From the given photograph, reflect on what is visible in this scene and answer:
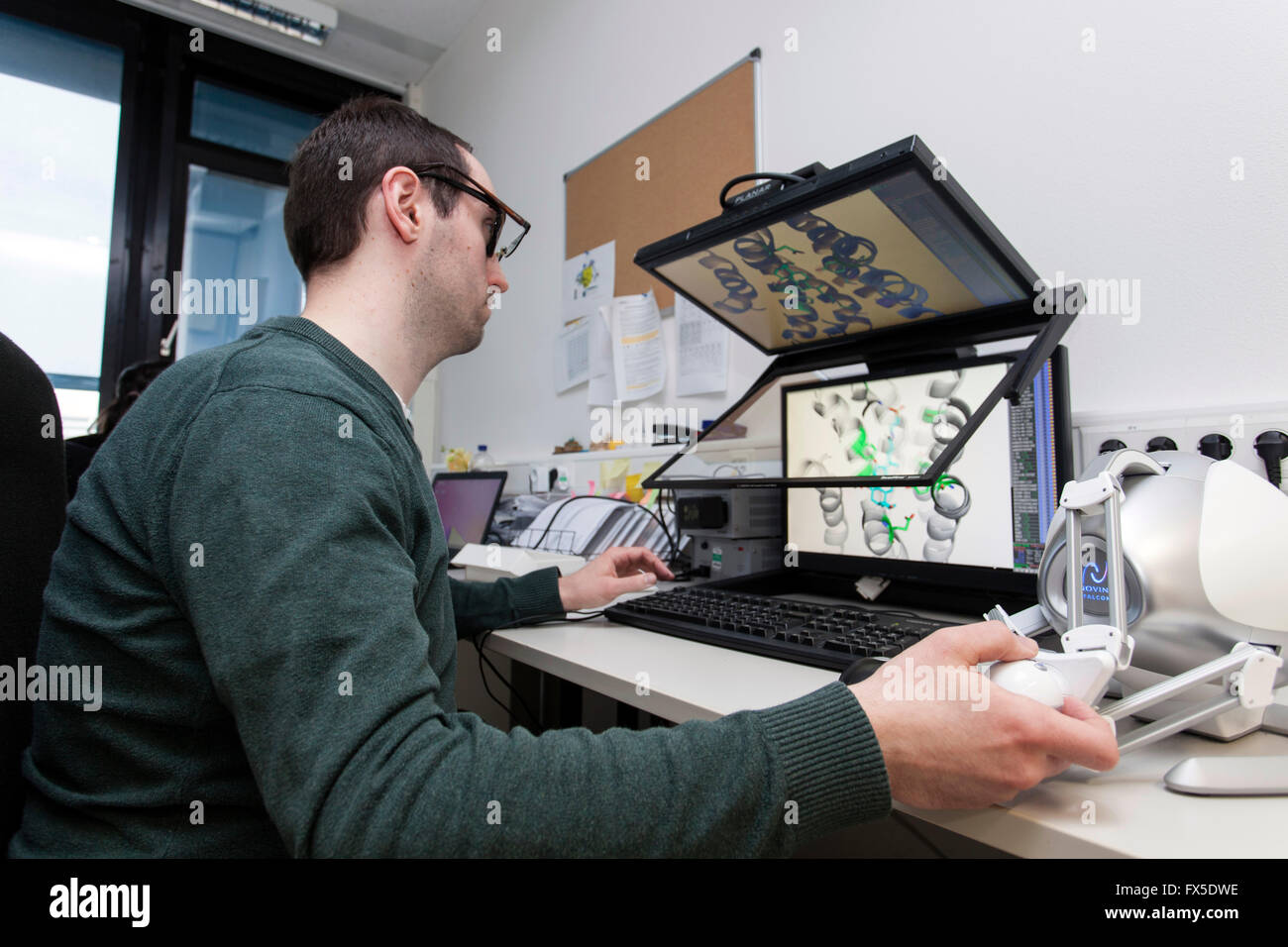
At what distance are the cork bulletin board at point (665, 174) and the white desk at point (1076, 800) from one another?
4.37 feet

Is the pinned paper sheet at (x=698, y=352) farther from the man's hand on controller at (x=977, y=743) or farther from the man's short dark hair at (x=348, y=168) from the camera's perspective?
the man's hand on controller at (x=977, y=743)

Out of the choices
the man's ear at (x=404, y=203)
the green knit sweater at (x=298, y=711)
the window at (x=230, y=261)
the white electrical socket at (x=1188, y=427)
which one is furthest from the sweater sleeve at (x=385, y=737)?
the window at (x=230, y=261)

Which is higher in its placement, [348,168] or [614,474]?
[348,168]

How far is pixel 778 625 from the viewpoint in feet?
2.72

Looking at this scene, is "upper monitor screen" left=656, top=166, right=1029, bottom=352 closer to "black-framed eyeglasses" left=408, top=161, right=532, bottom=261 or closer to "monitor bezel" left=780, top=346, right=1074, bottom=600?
"monitor bezel" left=780, top=346, right=1074, bottom=600

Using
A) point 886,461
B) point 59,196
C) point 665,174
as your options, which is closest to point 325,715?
point 886,461

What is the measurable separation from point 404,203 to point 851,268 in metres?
0.58

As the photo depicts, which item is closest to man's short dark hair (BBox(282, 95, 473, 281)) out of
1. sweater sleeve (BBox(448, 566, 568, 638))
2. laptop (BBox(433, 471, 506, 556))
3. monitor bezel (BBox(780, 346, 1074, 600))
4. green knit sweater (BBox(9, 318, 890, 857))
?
green knit sweater (BBox(9, 318, 890, 857))

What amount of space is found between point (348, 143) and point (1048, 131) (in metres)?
1.08

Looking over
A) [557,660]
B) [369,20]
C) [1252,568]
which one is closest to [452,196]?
[557,660]

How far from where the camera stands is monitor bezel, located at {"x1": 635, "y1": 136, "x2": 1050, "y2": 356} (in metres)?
0.74

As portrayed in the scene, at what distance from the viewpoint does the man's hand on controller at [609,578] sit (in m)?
1.07

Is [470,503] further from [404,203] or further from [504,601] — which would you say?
[404,203]

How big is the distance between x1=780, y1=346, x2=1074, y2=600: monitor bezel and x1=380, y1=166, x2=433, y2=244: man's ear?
1.86ft
